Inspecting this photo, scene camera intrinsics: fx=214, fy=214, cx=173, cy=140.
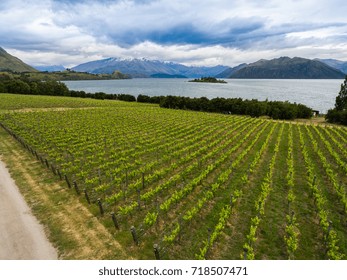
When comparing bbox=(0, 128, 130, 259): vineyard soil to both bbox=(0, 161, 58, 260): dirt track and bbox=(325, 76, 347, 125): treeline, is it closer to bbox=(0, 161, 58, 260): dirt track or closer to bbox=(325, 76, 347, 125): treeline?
bbox=(0, 161, 58, 260): dirt track

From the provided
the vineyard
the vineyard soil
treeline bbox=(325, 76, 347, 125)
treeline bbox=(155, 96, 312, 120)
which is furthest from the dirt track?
treeline bbox=(325, 76, 347, 125)

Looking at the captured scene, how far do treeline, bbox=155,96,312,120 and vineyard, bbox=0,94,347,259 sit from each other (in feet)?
110

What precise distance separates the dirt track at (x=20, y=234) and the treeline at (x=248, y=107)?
61.6 metres

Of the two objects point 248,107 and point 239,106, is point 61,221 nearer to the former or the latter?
point 248,107

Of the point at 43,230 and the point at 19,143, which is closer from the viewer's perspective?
the point at 43,230

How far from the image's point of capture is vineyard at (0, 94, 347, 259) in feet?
35.5

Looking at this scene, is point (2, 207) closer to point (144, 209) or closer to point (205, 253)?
point (144, 209)

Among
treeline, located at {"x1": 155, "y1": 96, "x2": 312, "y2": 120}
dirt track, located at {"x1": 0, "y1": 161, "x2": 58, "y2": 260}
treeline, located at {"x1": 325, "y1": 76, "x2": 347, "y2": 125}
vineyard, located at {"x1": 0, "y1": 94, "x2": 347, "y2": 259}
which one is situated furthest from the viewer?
treeline, located at {"x1": 155, "y1": 96, "x2": 312, "y2": 120}

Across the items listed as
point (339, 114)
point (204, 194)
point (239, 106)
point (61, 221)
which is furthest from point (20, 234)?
point (339, 114)

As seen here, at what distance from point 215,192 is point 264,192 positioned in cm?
343

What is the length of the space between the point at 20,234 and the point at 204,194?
1127cm

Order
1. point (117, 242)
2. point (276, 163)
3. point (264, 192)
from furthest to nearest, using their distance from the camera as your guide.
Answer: point (276, 163)
point (264, 192)
point (117, 242)
